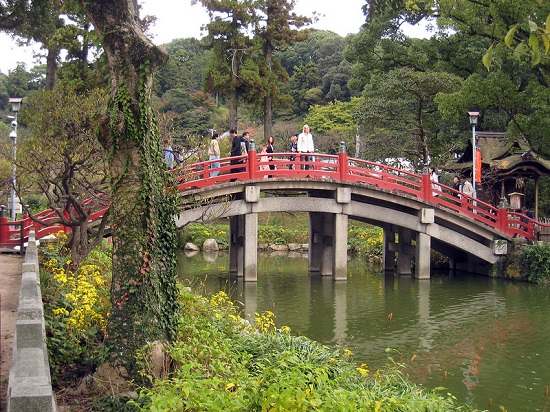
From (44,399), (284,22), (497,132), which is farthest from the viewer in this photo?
(284,22)

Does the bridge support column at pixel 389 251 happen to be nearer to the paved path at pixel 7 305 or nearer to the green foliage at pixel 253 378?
the paved path at pixel 7 305

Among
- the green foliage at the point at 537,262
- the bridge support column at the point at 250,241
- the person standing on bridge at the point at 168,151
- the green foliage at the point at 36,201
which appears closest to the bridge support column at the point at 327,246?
the bridge support column at the point at 250,241

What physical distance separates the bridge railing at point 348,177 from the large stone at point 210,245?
1000cm

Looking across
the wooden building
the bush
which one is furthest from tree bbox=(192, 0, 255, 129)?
the bush

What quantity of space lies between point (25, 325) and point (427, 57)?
88.8 ft

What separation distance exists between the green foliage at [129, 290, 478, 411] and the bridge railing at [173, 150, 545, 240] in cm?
898

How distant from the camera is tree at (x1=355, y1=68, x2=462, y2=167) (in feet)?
88.8

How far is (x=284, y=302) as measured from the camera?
16812 millimetres

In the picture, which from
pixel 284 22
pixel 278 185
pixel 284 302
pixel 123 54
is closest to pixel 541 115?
pixel 278 185

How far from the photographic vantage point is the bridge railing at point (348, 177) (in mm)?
18641

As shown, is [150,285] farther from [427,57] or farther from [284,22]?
[284,22]

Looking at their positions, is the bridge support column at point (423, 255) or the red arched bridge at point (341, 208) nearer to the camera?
the red arched bridge at point (341, 208)

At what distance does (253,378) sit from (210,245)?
24344 millimetres

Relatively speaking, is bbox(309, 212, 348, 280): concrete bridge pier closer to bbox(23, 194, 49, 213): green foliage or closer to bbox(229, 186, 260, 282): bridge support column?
bbox(229, 186, 260, 282): bridge support column
